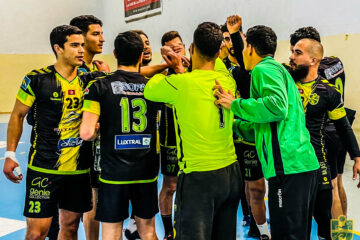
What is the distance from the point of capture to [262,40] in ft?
7.65

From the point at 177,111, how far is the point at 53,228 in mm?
2106

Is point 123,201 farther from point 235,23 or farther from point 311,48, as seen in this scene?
point 311,48

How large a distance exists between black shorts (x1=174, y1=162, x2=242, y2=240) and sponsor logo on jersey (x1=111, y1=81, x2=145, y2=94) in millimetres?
707

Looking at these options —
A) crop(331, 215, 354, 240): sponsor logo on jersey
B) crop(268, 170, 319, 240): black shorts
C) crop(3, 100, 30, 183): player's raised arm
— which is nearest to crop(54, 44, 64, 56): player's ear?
crop(3, 100, 30, 183): player's raised arm

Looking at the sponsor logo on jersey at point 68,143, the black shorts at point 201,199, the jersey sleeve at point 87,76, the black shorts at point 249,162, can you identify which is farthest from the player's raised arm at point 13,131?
the black shorts at point 249,162

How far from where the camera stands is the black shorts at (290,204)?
2.19 meters

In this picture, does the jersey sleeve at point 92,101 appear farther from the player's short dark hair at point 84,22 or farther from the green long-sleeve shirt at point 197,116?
the player's short dark hair at point 84,22

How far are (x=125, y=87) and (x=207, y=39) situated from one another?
0.69 m

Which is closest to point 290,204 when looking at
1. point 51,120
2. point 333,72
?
point 51,120

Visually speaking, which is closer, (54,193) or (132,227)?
(54,193)

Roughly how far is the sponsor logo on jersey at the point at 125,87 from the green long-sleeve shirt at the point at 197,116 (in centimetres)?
26

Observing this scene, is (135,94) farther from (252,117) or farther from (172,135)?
(172,135)

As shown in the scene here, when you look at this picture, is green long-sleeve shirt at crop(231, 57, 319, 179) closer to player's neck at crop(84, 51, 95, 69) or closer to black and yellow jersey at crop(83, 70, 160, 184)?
black and yellow jersey at crop(83, 70, 160, 184)

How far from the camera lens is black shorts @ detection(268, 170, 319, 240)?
2189 mm
